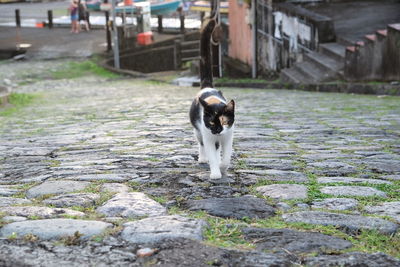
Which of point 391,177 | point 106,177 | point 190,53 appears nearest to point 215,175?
point 106,177

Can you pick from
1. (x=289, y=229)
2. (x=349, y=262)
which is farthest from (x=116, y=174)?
(x=349, y=262)

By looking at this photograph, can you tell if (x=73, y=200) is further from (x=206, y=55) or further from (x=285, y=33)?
(x=285, y=33)

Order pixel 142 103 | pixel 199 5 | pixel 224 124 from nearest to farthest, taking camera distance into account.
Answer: pixel 224 124 < pixel 142 103 < pixel 199 5

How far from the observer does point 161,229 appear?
3535 millimetres

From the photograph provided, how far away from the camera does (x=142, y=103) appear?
1316 cm

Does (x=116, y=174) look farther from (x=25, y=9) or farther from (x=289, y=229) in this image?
(x=25, y=9)

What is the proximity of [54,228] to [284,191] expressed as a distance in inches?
69.9

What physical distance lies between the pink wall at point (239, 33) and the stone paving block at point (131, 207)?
→ 58.7ft

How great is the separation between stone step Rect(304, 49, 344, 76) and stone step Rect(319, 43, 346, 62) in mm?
90

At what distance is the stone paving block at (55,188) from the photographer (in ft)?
15.1

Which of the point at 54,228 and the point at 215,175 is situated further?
the point at 215,175

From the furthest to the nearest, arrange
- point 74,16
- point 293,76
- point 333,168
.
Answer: point 74,16, point 293,76, point 333,168

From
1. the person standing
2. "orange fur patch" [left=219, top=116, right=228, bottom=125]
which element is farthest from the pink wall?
"orange fur patch" [left=219, top=116, right=228, bottom=125]

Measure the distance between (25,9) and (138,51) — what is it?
1610 centimetres
